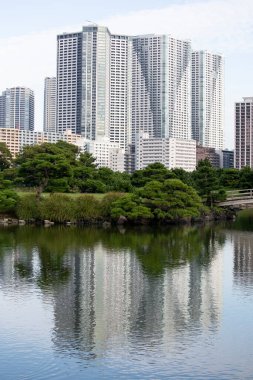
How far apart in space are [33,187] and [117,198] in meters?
8.02

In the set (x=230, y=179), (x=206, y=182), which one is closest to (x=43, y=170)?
(x=206, y=182)

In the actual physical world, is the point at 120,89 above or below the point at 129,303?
above

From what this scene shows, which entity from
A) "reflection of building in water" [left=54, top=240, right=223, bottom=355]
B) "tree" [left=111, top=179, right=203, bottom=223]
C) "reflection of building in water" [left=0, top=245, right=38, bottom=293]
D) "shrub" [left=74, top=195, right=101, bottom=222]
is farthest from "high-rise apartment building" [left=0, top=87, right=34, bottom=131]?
"reflection of building in water" [left=54, top=240, right=223, bottom=355]

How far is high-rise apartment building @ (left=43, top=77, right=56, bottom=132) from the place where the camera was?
137125mm

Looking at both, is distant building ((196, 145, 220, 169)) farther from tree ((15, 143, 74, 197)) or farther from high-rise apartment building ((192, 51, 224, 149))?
tree ((15, 143, 74, 197))

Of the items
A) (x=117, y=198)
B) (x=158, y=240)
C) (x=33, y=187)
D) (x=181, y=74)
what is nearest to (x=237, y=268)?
(x=158, y=240)

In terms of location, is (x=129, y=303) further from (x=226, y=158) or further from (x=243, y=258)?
(x=226, y=158)

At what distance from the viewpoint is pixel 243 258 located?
2591cm

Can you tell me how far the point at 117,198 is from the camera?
40.9 meters

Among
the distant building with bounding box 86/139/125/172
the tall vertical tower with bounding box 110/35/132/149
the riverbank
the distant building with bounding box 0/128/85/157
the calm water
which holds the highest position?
the tall vertical tower with bounding box 110/35/132/149

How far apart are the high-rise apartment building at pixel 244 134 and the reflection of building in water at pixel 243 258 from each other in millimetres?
77747

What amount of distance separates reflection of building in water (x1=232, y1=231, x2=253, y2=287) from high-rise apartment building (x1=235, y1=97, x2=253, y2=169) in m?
77.7

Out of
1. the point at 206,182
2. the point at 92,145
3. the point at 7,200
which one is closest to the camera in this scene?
the point at 7,200

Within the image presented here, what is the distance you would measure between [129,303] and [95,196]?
1040 inches
